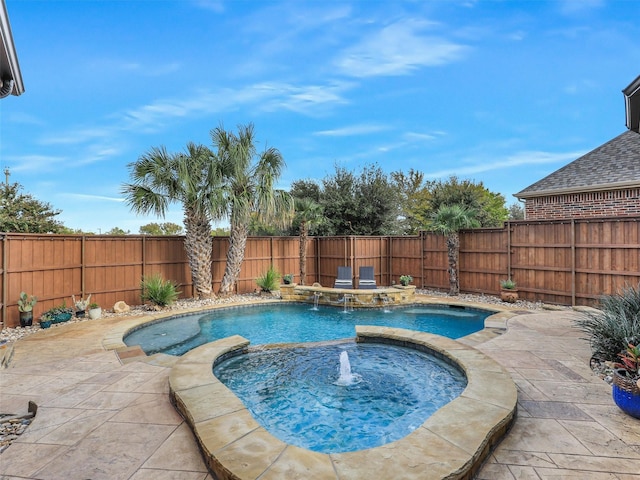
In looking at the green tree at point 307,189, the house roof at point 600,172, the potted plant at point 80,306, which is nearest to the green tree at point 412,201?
the green tree at point 307,189

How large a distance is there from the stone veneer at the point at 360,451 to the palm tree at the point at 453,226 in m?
7.46

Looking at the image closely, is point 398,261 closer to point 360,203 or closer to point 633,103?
point 360,203

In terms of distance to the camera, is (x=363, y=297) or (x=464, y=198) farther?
(x=464, y=198)

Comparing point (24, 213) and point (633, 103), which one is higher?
point (633, 103)

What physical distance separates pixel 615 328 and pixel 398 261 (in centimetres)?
889

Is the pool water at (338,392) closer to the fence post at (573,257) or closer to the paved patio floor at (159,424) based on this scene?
the paved patio floor at (159,424)

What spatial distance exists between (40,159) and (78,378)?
1120 centimetres

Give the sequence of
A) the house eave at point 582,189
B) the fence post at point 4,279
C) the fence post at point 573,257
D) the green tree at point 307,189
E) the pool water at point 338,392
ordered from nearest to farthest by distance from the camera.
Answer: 1. the pool water at point 338,392
2. the fence post at point 4,279
3. the fence post at point 573,257
4. the house eave at point 582,189
5. the green tree at point 307,189

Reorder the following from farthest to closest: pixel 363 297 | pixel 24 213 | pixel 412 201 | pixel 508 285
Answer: pixel 412 201, pixel 24 213, pixel 363 297, pixel 508 285

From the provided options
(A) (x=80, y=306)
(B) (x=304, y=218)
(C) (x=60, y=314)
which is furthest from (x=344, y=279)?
(C) (x=60, y=314)

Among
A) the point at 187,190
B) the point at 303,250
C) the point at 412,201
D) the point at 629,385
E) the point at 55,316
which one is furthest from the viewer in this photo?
the point at 412,201

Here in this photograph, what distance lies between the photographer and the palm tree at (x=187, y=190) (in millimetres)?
9297

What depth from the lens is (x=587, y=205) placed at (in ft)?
33.3

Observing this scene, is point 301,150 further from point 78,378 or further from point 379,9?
point 78,378
